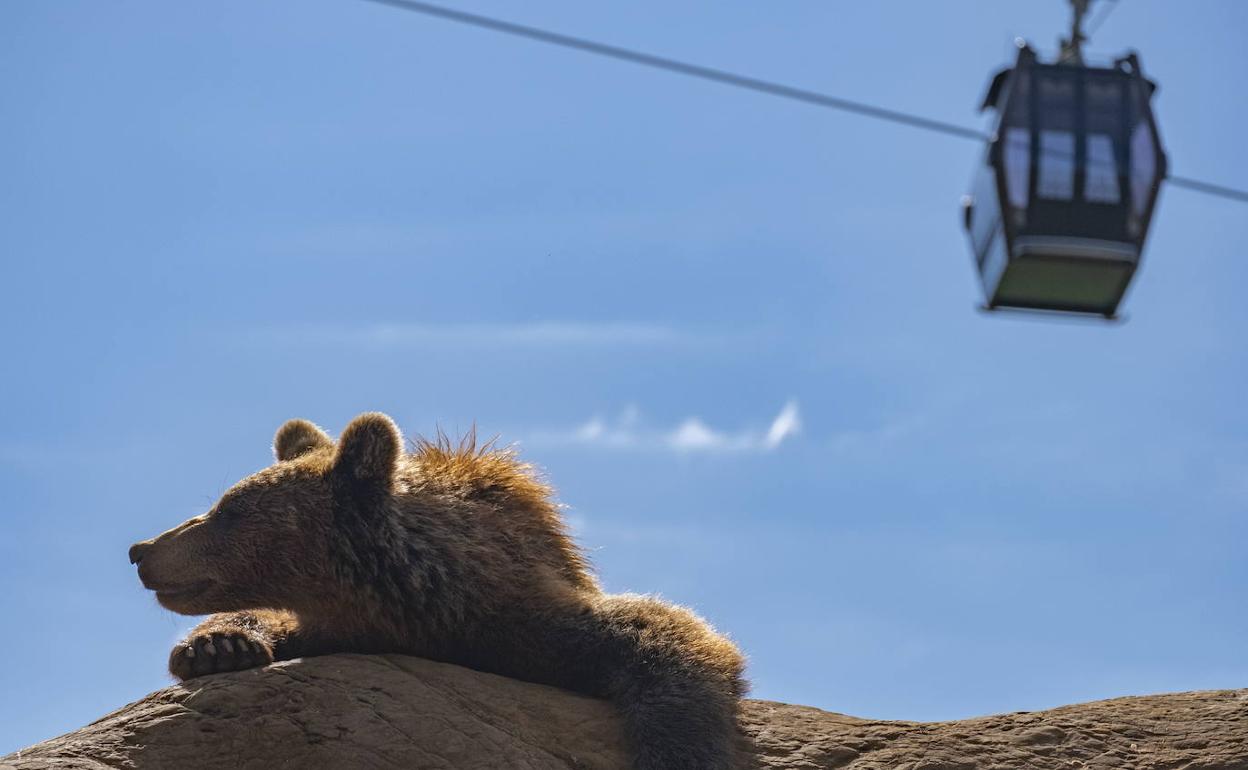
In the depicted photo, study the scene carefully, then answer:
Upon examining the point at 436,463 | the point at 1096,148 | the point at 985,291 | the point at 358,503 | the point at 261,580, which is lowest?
the point at 261,580

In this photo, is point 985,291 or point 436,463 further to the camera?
point 436,463

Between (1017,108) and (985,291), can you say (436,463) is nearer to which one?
(985,291)

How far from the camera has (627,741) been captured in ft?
22.0

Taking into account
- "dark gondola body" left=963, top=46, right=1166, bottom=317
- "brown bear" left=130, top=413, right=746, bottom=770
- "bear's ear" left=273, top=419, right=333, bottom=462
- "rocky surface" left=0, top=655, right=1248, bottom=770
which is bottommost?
"rocky surface" left=0, top=655, right=1248, bottom=770

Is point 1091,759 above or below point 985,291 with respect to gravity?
below

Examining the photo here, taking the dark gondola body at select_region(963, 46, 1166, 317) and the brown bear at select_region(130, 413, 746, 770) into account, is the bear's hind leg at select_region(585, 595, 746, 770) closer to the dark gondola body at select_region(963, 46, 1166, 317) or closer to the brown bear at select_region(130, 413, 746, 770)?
the brown bear at select_region(130, 413, 746, 770)

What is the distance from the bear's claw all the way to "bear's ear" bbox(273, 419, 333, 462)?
1508mm

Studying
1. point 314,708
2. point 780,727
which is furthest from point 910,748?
point 314,708

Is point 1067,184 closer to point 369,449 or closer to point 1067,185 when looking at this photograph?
point 1067,185

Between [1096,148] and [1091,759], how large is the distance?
318 centimetres

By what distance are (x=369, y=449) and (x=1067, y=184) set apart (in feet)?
12.9

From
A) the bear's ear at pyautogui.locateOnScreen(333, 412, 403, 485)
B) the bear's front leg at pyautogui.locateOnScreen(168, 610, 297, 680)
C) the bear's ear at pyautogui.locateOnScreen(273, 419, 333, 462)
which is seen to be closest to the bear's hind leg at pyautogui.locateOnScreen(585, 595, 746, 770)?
the bear's ear at pyautogui.locateOnScreen(333, 412, 403, 485)

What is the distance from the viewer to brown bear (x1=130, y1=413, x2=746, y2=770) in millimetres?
7184

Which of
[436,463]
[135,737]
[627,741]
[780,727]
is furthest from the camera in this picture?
[436,463]
